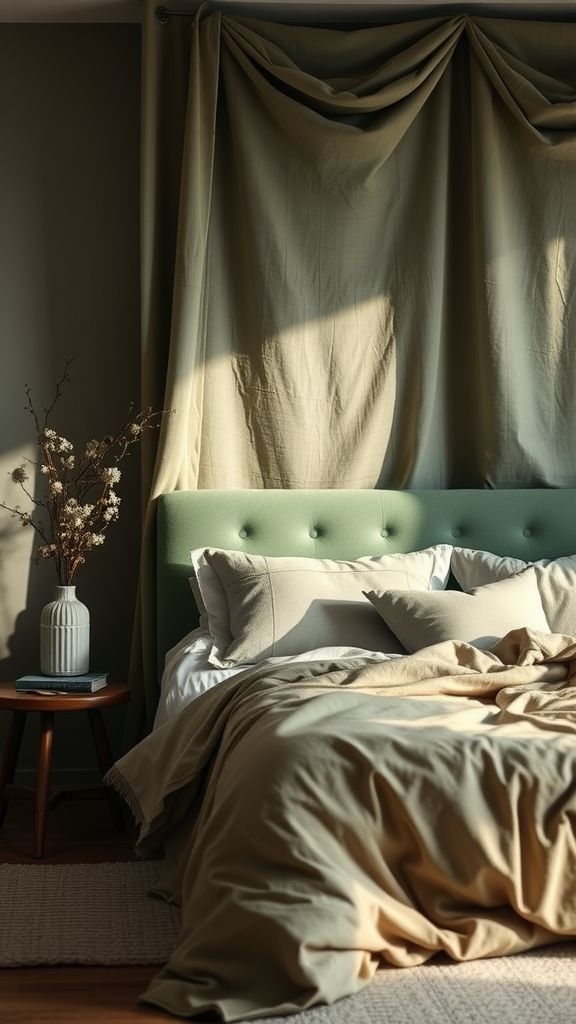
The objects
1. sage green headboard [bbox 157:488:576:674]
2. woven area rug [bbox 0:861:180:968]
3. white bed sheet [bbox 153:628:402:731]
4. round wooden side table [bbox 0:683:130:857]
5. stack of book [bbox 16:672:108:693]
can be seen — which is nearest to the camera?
woven area rug [bbox 0:861:180:968]

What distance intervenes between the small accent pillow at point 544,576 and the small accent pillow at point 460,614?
0.23 feet

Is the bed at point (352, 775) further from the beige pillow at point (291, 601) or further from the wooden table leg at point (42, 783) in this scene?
the wooden table leg at point (42, 783)

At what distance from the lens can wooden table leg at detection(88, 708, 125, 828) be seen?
12.3ft

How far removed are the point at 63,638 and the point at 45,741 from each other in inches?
13.6

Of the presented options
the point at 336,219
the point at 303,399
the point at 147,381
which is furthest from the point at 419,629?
the point at 336,219

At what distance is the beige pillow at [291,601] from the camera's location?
139 inches

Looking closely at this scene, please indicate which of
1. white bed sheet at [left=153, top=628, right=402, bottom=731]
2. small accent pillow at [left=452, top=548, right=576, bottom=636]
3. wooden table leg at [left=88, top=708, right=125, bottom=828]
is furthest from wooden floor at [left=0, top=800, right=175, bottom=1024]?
small accent pillow at [left=452, top=548, right=576, bottom=636]

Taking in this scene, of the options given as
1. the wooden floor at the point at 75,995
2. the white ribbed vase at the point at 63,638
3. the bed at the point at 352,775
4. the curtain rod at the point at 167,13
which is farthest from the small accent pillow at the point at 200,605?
the curtain rod at the point at 167,13

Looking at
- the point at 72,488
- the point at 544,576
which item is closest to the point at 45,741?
the point at 72,488

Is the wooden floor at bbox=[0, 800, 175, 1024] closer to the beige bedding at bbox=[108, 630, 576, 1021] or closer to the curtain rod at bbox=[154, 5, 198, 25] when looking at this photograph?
the beige bedding at bbox=[108, 630, 576, 1021]

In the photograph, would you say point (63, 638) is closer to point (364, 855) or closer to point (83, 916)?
point (83, 916)

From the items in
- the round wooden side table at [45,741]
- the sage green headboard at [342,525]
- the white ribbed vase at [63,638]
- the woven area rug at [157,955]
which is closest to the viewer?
the woven area rug at [157,955]

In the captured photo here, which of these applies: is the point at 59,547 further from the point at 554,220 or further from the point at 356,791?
the point at 554,220

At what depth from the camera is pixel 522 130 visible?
4191 millimetres
